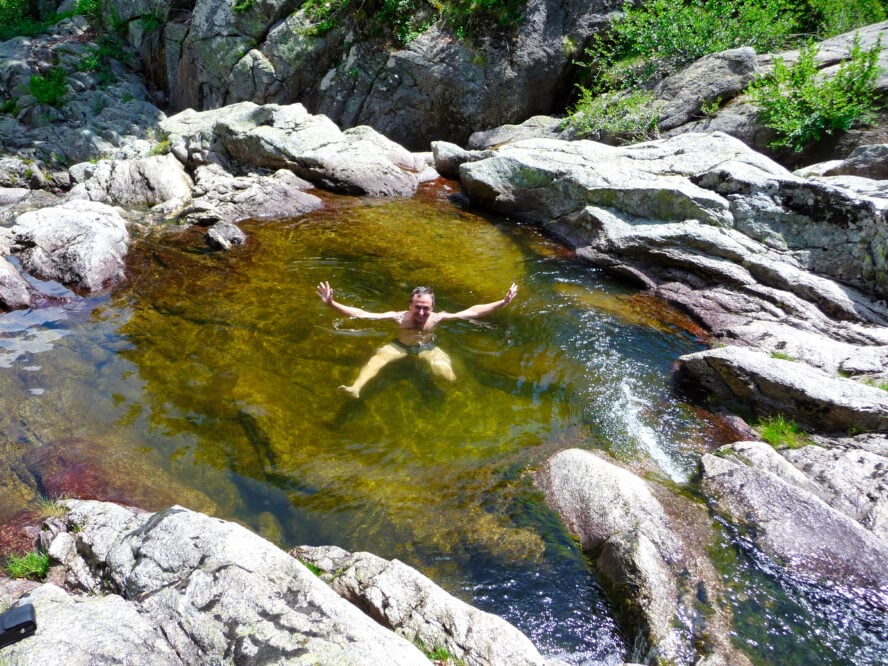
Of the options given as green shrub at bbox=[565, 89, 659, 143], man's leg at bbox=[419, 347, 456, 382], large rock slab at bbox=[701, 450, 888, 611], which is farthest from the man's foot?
green shrub at bbox=[565, 89, 659, 143]

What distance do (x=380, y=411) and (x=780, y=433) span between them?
4.47m

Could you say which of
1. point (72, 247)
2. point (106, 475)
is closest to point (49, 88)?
point (72, 247)

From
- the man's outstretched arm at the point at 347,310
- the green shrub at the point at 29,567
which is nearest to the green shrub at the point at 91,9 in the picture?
the man's outstretched arm at the point at 347,310

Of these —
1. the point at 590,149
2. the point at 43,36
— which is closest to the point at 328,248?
the point at 590,149

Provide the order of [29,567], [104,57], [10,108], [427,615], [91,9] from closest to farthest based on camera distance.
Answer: [427,615] → [29,567] → [10,108] → [104,57] → [91,9]

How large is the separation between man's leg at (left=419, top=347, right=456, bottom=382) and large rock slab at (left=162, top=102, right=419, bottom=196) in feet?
25.2

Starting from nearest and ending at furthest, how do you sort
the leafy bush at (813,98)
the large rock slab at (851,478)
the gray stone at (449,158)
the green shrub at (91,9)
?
the large rock slab at (851,478)
the leafy bush at (813,98)
the gray stone at (449,158)
the green shrub at (91,9)

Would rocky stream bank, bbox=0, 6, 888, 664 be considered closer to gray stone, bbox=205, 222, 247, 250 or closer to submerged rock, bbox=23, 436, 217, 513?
gray stone, bbox=205, 222, 247, 250

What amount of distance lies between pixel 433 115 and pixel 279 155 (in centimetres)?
645

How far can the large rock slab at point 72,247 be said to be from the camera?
8.48 metres

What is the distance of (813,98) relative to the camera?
10.8 m

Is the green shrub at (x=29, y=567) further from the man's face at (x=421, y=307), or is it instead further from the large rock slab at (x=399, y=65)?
the large rock slab at (x=399, y=65)

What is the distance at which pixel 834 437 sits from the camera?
18.0 feet

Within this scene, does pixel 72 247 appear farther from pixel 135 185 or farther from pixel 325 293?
pixel 325 293
